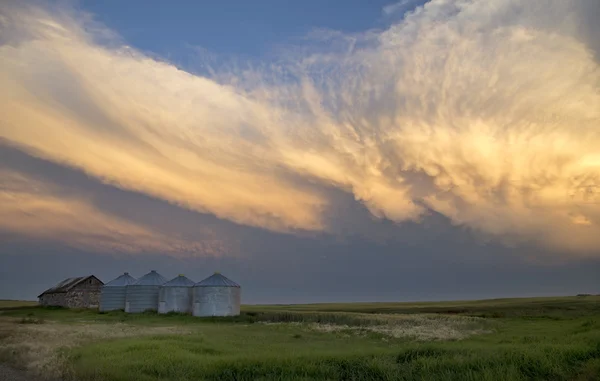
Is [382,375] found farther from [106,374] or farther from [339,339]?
[339,339]

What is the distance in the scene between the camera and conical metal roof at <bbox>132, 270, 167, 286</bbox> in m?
81.2

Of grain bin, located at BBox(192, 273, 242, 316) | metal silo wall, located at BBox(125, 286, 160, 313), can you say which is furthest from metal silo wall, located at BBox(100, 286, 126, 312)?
grain bin, located at BBox(192, 273, 242, 316)

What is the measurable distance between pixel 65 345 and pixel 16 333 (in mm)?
11921

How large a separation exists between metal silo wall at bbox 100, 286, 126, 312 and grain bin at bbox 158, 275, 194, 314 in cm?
947

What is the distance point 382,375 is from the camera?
1944cm

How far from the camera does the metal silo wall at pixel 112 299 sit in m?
82.1

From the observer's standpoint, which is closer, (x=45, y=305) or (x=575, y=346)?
(x=575, y=346)

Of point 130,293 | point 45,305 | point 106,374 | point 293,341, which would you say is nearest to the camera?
point 106,374

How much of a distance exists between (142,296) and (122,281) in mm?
7627

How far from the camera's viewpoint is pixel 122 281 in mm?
85375

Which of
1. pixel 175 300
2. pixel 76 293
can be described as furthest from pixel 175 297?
pixel 76 293

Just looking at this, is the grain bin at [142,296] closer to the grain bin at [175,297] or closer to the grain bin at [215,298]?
the grain bin at [175,297]

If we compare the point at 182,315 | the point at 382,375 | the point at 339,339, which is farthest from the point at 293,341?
the point at 182,315

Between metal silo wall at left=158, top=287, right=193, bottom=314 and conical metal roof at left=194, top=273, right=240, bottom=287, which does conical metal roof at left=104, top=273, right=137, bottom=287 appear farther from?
conical metal roof at left=194, top=273, right=240, bottom=287
